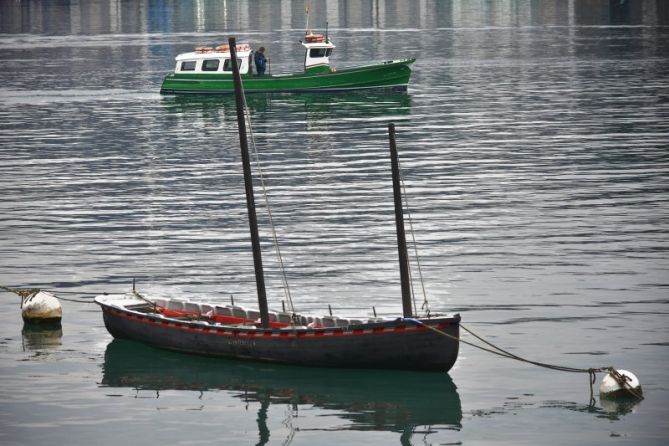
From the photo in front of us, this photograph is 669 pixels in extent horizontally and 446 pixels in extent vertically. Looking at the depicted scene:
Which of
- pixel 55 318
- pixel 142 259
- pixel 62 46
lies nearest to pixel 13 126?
pixel 142 259

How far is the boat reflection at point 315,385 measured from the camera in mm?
33625

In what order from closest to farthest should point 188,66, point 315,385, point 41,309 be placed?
point 315,385 < point 41,309 < point 188,66

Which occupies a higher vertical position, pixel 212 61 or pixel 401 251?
A: pixel 212 61

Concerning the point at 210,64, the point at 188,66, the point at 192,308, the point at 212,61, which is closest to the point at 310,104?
the point at 212,61

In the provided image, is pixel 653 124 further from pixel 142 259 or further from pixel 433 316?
pixel 433 316

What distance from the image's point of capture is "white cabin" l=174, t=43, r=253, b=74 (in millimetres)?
101500

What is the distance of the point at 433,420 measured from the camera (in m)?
33.4

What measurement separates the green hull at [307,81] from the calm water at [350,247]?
1241 mm

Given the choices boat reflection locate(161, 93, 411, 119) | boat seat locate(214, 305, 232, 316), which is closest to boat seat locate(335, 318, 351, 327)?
boat seat locate(214, 305, 232, 316)

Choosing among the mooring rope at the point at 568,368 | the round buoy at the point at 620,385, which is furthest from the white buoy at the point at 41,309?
the round buoy at the point at 620,385

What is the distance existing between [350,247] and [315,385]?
620 inches

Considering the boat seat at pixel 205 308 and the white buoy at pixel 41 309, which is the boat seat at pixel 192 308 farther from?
the white buoy at pixel 41 309

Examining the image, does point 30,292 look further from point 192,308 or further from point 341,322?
point 341,322

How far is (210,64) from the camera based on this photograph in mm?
103938
